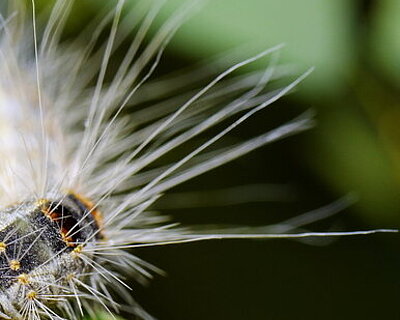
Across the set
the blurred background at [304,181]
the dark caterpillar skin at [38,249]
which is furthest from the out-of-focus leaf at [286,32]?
the dark caterpillar skin at [38,249]

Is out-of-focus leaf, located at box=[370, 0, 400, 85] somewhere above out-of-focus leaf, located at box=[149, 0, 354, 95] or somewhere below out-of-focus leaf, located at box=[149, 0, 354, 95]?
below

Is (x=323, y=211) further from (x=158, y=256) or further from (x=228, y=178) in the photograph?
(x=158, y=256)

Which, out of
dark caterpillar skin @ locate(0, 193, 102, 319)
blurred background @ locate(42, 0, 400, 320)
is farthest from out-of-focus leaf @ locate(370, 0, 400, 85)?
dark caterpillar skin @ locate(0, 193, 102, 319)

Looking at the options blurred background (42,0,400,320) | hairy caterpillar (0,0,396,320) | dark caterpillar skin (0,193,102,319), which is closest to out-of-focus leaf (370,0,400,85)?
blurred background (42,0,400,320)

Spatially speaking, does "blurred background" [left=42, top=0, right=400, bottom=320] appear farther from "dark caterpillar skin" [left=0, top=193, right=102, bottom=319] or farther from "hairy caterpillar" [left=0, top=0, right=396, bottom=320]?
"dark caterpillar skin" [left=0, top=193, right=102, bottom=319]

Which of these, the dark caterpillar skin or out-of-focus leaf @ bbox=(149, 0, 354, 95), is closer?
the dark caterpillar skin

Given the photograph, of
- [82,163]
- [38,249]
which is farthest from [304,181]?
[38,249]

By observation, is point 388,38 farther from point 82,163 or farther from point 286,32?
point 82,163
